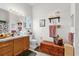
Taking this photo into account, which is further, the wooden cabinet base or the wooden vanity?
the wooden cabinet base

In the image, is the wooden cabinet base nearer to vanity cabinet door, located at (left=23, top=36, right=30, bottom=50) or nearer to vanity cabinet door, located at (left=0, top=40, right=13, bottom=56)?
vanity cabinet door, located at (left=23, top=36, right=30, bottom=50)

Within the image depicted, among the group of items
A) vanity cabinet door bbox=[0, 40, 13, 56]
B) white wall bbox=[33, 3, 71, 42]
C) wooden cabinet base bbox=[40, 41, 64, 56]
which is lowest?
wooden cabinet base bbox=[40, 41, 64, 56]

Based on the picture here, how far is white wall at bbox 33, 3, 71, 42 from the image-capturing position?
10.4 ft

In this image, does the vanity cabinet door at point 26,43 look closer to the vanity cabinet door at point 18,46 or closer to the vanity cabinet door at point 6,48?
the vanity cabinet door at point 18,46

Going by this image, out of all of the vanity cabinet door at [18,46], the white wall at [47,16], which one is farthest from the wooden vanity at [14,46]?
the white wall at [47,16]

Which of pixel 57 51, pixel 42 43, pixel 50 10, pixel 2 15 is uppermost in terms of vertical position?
pixel 50 10

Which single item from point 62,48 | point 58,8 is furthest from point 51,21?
point 62,48

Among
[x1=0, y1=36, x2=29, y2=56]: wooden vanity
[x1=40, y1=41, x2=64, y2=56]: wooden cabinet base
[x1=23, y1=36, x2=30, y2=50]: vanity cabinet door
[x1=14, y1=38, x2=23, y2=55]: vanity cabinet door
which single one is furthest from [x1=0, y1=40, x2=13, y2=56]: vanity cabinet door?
[x1=40, y1=41, x2=64, y2=56]: wooden cabinet base

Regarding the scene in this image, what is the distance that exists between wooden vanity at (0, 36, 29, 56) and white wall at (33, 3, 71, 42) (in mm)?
481

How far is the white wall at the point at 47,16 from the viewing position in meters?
3.18

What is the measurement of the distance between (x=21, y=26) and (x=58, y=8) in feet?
4.45

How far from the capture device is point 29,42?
12.1 feet

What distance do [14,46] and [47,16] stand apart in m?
1.48

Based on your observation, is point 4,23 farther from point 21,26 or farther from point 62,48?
point 62,48
